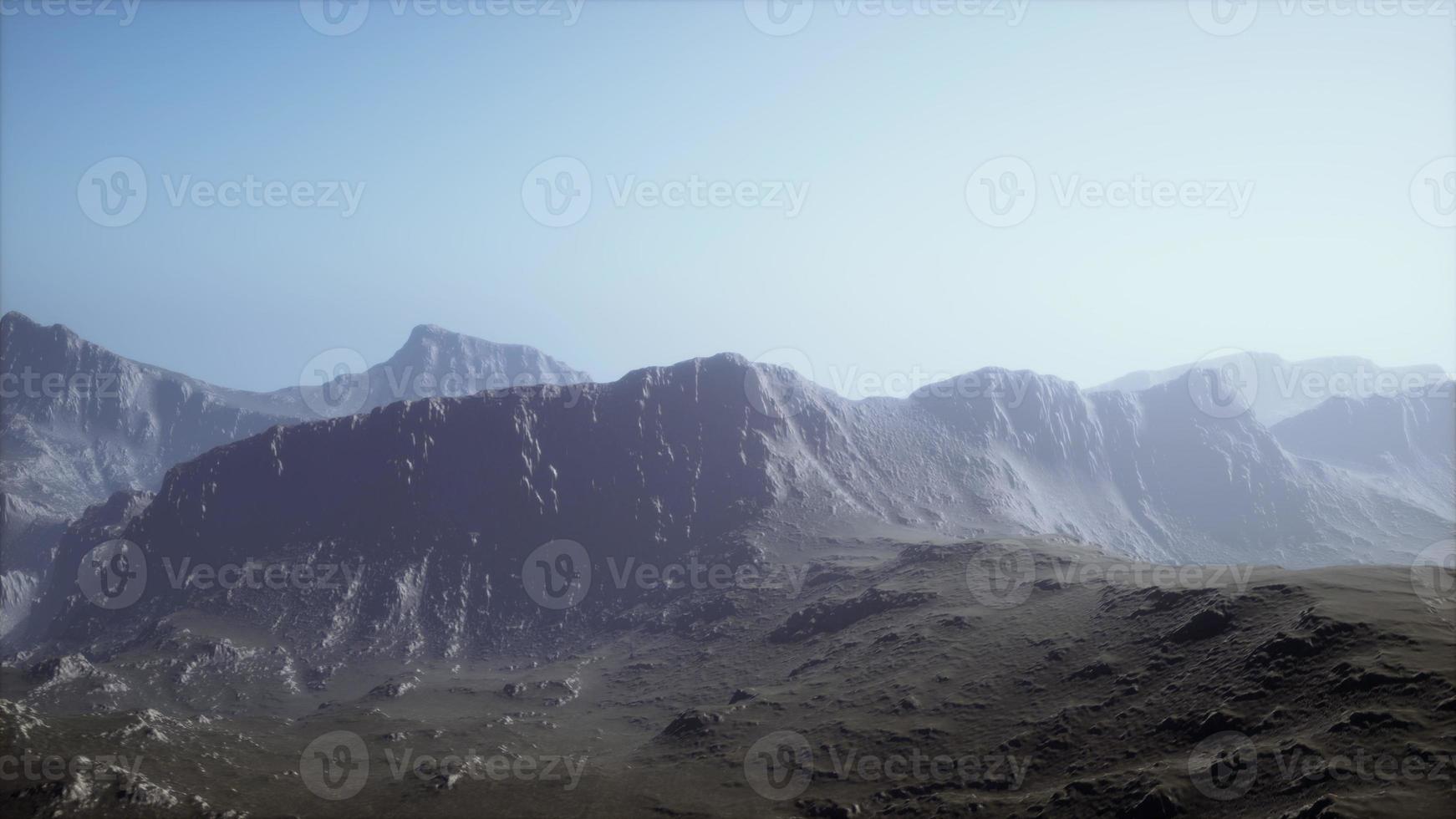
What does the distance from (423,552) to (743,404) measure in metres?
62.1

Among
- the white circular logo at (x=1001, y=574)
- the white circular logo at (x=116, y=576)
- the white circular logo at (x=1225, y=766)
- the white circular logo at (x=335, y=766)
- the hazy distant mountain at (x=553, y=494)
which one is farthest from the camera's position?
the white circular logo at (x=116, y=576)

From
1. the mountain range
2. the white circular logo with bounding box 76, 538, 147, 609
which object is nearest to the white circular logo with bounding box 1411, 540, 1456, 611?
the mountain range

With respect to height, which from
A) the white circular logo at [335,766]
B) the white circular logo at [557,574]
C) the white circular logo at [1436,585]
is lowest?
the white circular logo at [335,766]

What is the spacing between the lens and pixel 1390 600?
1656 inches

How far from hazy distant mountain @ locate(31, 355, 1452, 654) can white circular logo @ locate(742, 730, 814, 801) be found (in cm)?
5588

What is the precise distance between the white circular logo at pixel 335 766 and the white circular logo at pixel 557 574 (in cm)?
4440

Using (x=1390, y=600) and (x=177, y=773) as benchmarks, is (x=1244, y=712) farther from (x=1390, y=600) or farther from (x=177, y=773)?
(x=177, y=773)

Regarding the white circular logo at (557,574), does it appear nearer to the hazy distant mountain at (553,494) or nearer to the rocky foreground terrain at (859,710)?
the hazy distant mountain at (553,494)

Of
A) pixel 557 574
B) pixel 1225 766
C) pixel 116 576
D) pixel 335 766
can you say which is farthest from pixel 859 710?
pixel 116 576

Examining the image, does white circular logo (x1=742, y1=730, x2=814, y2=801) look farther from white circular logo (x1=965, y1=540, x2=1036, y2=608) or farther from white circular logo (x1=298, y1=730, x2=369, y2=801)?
white circular logo (x1=298, y1=730, x2=369, y2=801)

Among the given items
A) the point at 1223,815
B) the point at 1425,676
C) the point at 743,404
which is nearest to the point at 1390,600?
the point at 1425,676

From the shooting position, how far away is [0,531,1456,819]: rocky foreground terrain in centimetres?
3438

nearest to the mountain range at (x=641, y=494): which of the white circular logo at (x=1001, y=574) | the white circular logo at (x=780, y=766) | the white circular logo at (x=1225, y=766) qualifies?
the white circular logo at (x=1001, y=574)

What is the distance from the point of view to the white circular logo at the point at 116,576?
114562mm
